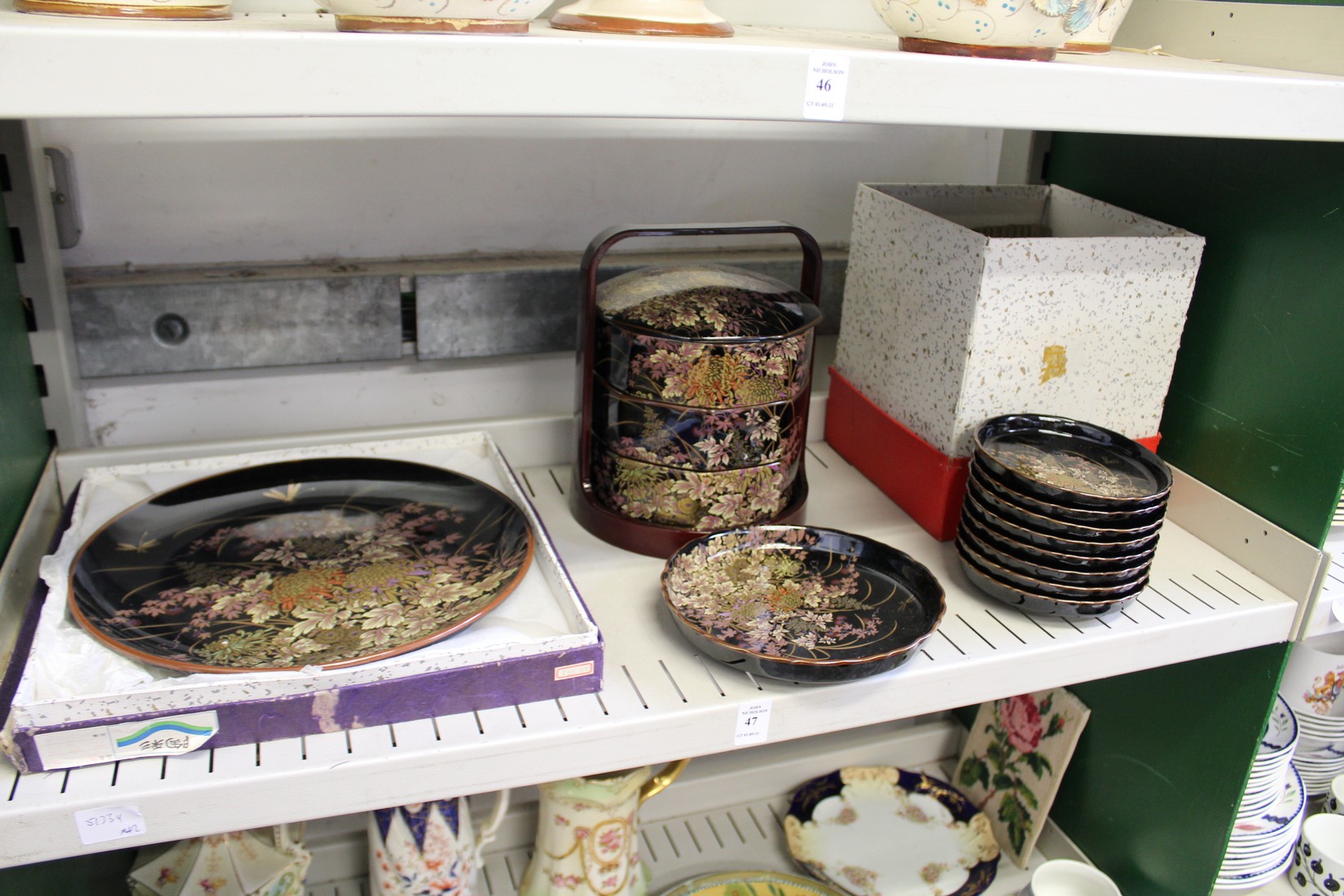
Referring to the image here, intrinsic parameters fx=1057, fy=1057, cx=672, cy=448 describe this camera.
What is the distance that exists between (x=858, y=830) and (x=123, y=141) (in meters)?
1.27

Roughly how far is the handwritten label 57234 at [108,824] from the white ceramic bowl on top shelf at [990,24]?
814 mm

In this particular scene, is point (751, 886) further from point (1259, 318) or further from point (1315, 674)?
point (1259, 318)

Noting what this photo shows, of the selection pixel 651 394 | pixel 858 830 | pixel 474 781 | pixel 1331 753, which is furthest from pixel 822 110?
pixel 1331 753

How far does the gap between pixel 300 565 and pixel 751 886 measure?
2.46 feet

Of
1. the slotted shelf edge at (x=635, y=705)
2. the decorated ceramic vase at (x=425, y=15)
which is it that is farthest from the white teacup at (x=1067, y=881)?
the decorated ceramic vase at (x=425, y=15)

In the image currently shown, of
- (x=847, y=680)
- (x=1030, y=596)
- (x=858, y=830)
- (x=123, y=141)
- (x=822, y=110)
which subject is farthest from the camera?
(x=858, y=830)

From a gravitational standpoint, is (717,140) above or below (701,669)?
above

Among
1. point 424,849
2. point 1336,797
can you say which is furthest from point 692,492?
point 1336,797

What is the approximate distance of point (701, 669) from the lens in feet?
3.04

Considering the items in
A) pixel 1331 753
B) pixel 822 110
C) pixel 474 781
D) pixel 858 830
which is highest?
pixel 822 110

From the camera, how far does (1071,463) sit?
108 cm

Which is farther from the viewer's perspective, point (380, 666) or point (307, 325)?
point (307, 325)

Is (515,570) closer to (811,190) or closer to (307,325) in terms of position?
(307,325)

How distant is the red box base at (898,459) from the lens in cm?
114
